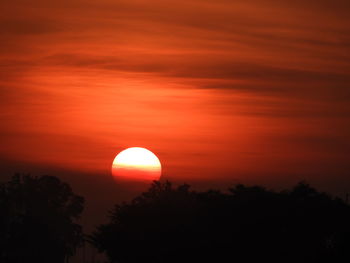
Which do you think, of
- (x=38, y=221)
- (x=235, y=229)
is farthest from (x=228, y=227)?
(x=38, y=221)

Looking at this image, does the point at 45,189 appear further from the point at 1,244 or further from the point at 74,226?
the point at 1,244

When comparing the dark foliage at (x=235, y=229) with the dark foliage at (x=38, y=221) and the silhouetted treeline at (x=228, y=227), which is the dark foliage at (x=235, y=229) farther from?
the dark foliage at (x=38, y=221)

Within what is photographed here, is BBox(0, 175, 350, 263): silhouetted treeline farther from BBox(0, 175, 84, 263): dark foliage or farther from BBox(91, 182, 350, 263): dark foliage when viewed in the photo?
BBox(0, 175, 84, 263): dark foliage

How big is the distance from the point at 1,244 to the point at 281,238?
56025 mm

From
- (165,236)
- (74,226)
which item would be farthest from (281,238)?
(74,226)

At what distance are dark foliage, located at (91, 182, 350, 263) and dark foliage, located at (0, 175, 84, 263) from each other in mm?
40793

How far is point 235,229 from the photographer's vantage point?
244 ft

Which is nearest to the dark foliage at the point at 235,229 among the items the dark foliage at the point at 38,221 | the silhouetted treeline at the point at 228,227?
the silhouetted treeline at the point at 228,227

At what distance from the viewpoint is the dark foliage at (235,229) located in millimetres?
72875

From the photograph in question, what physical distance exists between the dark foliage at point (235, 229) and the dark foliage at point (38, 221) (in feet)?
134

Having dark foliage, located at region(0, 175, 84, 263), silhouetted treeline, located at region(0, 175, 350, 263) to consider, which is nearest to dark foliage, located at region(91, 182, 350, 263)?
silhouetted treeline, located at region(0, 175, 350, 263)

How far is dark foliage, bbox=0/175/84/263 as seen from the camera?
12331 cm

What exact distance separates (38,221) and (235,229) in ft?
196

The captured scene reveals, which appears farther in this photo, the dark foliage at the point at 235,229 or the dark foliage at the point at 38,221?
the dark foliage at the point at 38,221
